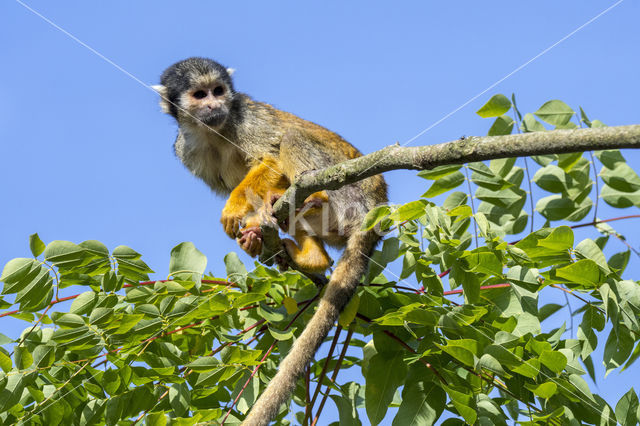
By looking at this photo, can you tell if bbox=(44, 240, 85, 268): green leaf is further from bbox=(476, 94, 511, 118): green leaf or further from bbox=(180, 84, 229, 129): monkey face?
bbox=(180, 84, 229, 129): monkey face

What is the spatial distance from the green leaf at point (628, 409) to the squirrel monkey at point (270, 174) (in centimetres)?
135

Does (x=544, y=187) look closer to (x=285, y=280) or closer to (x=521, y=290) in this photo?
(x=521, y=290)

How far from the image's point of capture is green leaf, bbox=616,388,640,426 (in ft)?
9.03

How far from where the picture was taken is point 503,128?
11.5ft

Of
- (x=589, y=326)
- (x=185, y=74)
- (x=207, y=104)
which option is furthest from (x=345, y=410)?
(x=185, y=74)

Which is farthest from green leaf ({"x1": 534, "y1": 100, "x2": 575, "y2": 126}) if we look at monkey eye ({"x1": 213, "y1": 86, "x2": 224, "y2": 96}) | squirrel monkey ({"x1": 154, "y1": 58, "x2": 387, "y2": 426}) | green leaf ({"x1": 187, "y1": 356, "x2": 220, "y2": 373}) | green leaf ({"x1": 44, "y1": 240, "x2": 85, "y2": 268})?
monkey eye ({"x1": 213, "y1": 86, "x2": 224, "y2": 96})

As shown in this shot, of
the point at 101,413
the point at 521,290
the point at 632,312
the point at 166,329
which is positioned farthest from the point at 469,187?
the point at 101,413

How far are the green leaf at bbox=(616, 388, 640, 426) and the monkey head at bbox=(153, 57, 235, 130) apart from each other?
11.4 feet

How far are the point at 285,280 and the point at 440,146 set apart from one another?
49.0 inches

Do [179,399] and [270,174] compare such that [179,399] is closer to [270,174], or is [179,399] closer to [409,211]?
[409,211]

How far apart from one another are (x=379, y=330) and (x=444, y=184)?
0.82 meters

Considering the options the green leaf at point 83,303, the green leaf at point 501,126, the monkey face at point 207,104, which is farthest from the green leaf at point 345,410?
the monkey face at point 207,104

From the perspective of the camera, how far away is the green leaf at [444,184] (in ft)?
10.7

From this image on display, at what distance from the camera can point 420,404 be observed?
2824 millimetres
